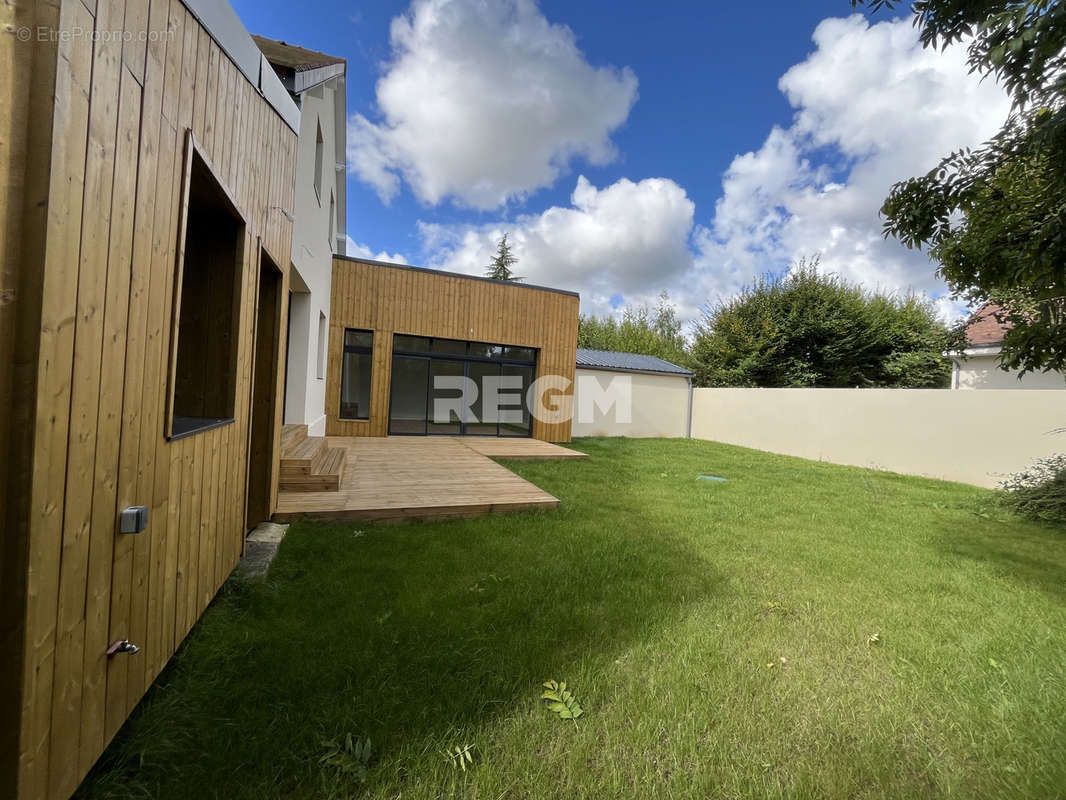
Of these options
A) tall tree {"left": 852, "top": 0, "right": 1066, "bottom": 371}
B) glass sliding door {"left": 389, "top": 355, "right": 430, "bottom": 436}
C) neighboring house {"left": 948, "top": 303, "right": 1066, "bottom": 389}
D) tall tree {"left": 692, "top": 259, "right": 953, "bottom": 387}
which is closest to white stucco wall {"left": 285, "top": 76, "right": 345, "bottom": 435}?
glass sliding door {"left": 389, "top": 355, "right": 430, "bottom": 436}

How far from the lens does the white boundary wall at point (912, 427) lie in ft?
24.2

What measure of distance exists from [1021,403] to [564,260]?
35268 mm

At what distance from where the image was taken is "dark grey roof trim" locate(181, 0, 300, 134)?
1852 mm

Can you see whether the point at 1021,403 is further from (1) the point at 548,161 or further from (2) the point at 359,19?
(1) the point at 548,161

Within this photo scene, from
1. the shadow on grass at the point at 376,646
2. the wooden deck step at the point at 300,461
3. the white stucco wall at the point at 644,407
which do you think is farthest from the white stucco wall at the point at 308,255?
the white stucco wall at the point at 644,407

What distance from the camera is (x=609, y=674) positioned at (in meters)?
2.00

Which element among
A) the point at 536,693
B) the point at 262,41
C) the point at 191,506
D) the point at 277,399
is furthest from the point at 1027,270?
the point at 262,41

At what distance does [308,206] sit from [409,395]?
5148mm

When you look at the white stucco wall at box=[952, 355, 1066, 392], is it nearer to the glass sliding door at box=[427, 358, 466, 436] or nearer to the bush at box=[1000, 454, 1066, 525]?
the bush at box=[1000, 454, 1066, 525]

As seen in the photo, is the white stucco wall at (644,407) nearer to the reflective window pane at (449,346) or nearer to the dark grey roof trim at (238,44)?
the reflective window pane at (449,346)

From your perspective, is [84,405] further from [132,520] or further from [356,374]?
[356,374]

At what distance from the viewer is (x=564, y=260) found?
39.9 metres

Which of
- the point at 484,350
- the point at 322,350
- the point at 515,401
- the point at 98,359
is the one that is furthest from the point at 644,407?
the point at 98,359

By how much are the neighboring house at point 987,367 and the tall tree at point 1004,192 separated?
9218mm
